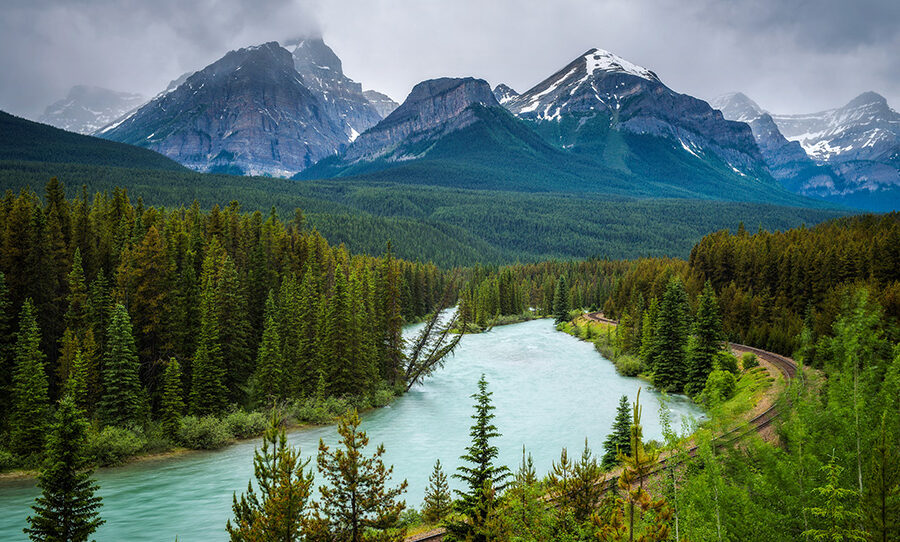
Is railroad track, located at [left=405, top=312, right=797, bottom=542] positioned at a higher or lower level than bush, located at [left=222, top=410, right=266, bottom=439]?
higher

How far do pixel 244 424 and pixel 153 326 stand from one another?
12.4 m

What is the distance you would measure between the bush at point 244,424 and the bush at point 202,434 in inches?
45.4

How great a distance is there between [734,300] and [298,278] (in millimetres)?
64673

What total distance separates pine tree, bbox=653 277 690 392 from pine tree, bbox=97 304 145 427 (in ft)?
171

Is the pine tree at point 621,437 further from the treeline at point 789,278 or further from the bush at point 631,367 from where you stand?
the bush at point 631,367

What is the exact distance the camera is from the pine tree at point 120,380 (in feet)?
130

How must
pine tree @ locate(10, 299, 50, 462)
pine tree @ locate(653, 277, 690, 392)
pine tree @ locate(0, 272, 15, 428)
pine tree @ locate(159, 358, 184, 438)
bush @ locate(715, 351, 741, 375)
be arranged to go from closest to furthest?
pine tree @ locate(10, 299, 50, 462), pine tree @ locate(0, 272, 15, 428), pine tree @ locate(159, 358, 184, 438), bush @ locate(715, 351, 741, 375), pine tree @ locate(653, 277, 690, 392)

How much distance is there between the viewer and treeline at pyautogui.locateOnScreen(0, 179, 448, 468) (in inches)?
1572

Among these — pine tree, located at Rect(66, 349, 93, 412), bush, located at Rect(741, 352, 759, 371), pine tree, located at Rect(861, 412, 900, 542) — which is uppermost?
pine tree, located at Rect(861, 412, 900, 542)

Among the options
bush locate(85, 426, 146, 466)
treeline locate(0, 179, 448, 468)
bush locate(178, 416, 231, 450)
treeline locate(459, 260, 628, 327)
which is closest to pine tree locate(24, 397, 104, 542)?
bush locate(85, 426, 146, 466)

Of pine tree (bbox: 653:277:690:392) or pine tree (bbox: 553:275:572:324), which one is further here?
pine tree (bbox: 553:275:572:324)

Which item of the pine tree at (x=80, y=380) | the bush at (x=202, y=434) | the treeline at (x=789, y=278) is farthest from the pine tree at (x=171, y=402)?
the treeline at (x=789, y=278)

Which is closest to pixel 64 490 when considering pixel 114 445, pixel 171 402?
pixel 114 445

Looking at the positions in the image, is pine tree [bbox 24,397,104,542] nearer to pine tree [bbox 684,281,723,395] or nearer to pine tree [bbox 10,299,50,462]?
pine tree [bbox 10,299,50,462]
